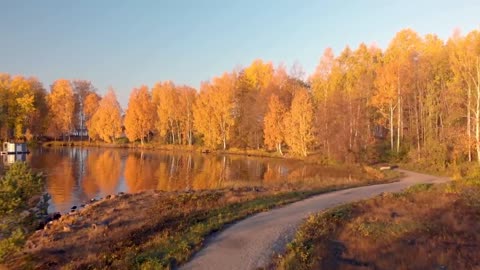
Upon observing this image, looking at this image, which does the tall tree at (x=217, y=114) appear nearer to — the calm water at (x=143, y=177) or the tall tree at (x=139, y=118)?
the tall tree at (x=139, y=118)

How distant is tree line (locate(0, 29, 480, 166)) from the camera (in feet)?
117

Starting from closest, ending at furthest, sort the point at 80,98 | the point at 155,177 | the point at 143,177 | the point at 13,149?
the point at 155,177, the point at 143,177, the point at 13,149, the point at 80,98

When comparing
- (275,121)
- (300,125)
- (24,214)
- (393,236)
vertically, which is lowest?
(393,236)

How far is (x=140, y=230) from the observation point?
12.9 meters

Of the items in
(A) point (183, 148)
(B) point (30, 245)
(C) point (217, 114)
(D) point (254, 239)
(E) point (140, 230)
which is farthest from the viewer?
(A) point (183, 148)

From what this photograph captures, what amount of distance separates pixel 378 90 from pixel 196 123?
3292 cm

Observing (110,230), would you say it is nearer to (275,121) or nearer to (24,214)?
(24,214)

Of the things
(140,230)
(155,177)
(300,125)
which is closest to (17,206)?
(140,230)

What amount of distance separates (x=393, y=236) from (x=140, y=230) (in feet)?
26.2

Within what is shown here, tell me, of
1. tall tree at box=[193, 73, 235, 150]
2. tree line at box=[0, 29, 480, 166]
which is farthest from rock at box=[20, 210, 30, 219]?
tall tree at box=[193, 73, 235, 150]

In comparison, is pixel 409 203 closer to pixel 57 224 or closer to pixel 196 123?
pixel 57 224

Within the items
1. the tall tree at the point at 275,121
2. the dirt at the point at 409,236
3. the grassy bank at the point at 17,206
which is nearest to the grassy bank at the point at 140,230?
the grassy bank at the point at 17,206

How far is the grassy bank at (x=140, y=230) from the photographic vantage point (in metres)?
10.0

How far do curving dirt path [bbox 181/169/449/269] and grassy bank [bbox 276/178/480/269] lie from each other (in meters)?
0.54
